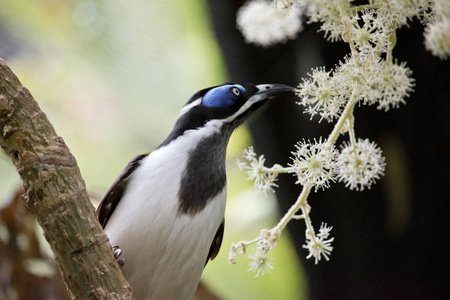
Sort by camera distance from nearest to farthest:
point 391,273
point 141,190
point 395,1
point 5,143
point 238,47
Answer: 1. point 395,1
2. point 5,143
3. point 141,190
4. point 391,273
5. point 238,47

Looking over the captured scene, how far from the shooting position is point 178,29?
1.62 m

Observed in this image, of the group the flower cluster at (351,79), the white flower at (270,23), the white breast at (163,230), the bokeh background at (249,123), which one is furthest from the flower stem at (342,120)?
the white breast at (163,230)

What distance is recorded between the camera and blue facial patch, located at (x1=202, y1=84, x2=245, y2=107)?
0.99 meters

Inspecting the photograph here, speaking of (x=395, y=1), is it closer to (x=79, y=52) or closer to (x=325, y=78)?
(x=325, y=78)

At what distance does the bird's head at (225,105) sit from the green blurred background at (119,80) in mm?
483

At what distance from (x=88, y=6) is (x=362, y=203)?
3.22 ft

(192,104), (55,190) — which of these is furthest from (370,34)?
(192,104)

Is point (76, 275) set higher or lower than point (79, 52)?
lower

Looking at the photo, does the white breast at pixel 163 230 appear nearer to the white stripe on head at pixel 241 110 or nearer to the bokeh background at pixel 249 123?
the white stripe on head at pixel 241 110

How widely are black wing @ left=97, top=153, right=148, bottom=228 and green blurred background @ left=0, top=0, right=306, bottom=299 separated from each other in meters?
0.50

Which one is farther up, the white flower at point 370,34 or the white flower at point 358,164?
the white flower at point 370,34

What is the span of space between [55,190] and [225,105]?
1.34 feet

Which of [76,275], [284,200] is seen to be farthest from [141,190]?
[284,200]

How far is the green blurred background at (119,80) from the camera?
157 cm
